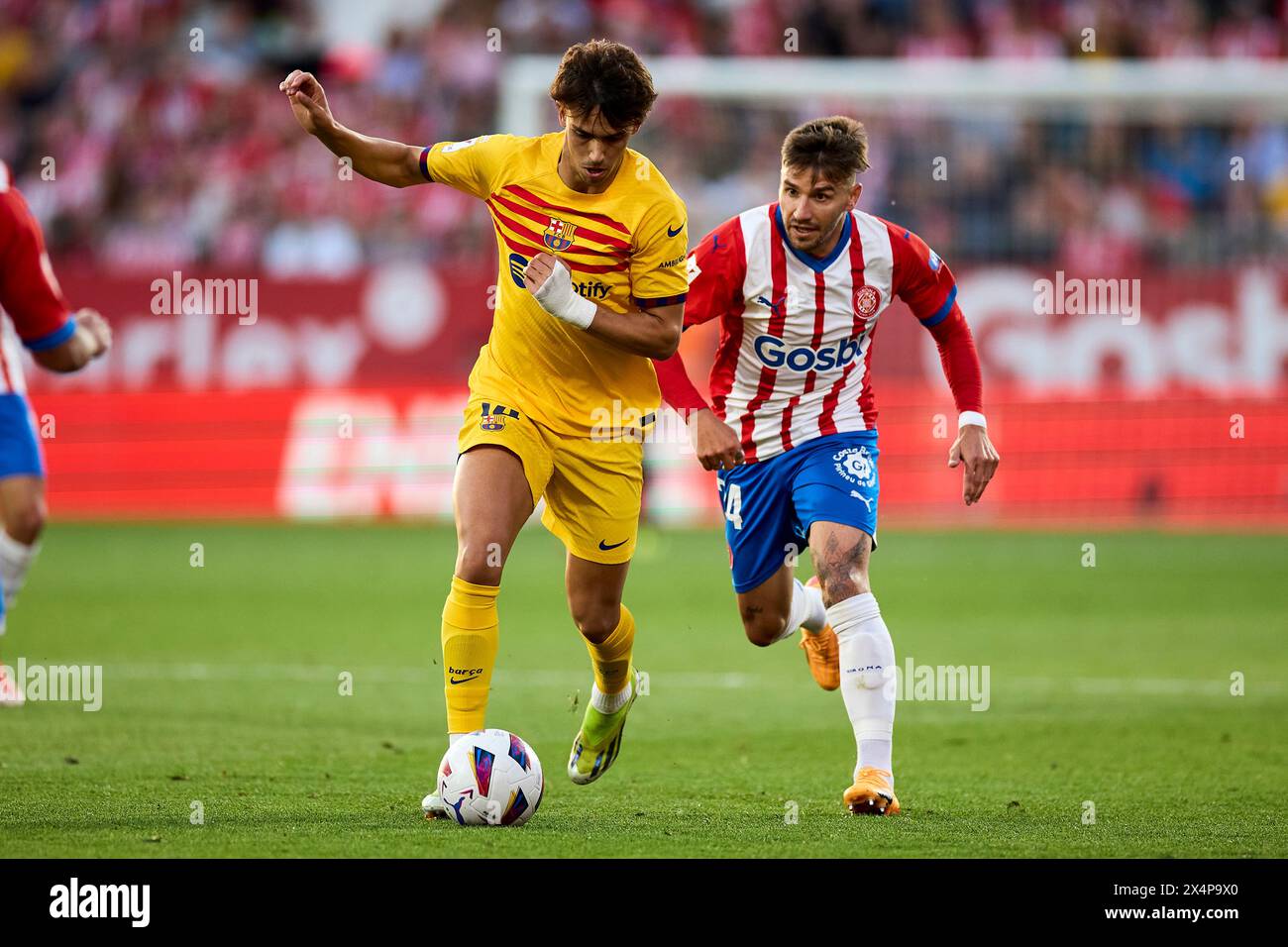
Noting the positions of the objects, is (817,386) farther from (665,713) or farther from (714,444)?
(665,713)

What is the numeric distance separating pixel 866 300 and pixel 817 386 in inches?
15.9

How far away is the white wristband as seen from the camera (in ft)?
20.6

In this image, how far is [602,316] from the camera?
6410 mm

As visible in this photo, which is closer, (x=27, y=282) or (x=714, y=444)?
(x=714, y=444)

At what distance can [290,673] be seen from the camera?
10336mm

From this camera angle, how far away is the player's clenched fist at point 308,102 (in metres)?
6.56

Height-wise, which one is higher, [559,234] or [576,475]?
[559,234]

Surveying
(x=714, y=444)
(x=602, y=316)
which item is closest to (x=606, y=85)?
(x=602, y=316)

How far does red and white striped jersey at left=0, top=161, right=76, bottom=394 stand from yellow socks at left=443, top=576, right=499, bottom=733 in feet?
6.59

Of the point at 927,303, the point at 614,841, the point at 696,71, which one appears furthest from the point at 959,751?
the point at 696,71

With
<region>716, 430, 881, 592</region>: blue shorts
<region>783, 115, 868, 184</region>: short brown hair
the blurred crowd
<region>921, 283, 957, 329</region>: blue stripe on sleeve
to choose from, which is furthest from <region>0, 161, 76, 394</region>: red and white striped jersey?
the blurred crowd

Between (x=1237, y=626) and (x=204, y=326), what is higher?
(x=204, y=326)

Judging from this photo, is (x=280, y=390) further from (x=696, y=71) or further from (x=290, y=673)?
(x=290, y=673)
